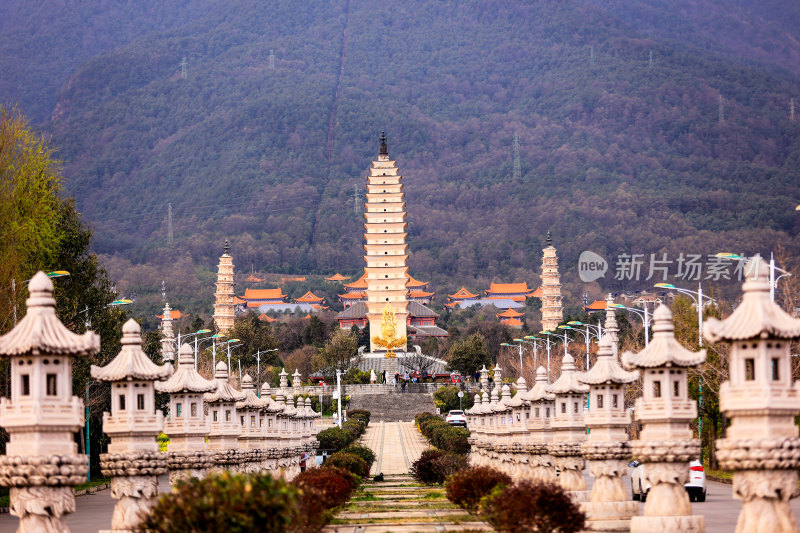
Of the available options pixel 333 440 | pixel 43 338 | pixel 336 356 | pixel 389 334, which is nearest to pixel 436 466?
pixel 333 440

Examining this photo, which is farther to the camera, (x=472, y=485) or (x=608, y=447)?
(x=472, y=485)

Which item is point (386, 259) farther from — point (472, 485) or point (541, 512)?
point (541, 512)

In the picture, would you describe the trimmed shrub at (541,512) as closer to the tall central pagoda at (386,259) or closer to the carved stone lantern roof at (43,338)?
the carved stone lantern roof at (43,338)

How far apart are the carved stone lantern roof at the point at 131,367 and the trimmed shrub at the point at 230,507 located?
8.74 meters

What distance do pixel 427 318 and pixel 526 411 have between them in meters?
131

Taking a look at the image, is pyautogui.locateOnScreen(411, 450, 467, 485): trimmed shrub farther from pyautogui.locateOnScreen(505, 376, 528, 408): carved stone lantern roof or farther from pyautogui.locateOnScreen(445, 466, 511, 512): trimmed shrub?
pyautogui.locateOnScreen(445, 466, 511, 512): trimmed shrub

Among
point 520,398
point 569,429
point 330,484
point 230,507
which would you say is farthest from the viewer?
point 520,398

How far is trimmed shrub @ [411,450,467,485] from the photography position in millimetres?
48562

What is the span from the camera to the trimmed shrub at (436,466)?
48.6 m

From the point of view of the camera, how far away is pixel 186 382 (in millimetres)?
30547

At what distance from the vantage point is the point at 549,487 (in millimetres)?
22469

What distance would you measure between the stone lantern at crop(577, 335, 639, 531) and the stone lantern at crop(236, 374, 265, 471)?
40.8ft

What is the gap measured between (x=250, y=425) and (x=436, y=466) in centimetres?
1081

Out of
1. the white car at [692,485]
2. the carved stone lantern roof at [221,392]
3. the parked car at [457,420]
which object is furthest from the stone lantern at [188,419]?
→ the parked car at [457,420]
